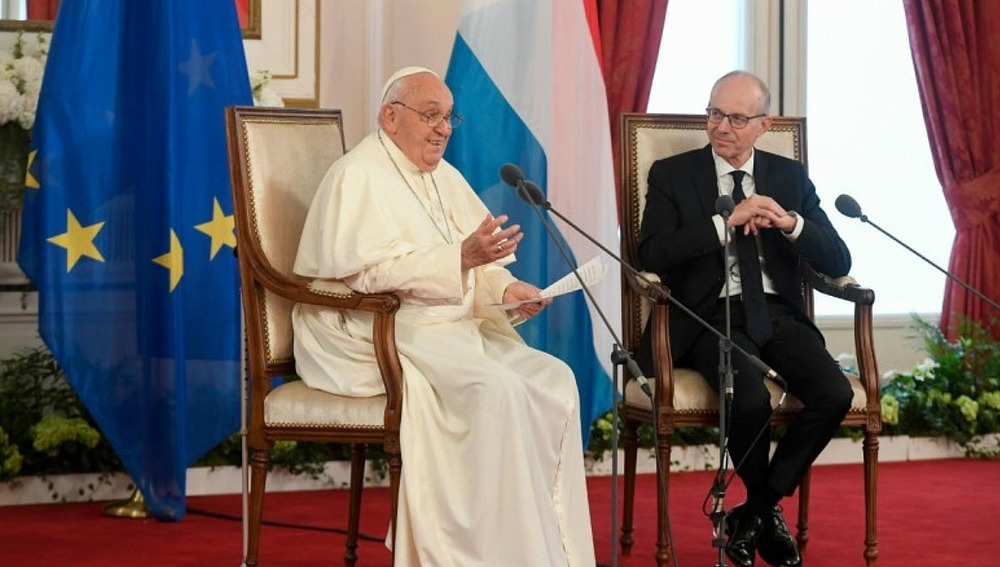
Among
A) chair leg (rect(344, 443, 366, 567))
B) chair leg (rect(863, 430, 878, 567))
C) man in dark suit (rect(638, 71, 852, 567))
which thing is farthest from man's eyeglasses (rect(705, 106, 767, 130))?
chair leg (rect(344, 443, 366, 567))

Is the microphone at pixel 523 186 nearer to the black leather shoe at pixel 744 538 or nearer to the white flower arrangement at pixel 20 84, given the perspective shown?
the black leather shoe at pixel 744 538

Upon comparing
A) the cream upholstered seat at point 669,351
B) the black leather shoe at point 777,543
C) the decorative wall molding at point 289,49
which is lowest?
the black leather shoe at point 777,543

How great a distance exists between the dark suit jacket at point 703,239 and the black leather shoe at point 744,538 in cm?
53

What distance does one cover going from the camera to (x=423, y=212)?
4.68m

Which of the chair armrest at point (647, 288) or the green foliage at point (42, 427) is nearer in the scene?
the chair armrest at point (647, 288)

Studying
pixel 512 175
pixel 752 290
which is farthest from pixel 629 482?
pixel 512 175

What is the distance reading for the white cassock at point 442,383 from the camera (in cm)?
422

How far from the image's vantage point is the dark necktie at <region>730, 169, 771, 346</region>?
4.91m

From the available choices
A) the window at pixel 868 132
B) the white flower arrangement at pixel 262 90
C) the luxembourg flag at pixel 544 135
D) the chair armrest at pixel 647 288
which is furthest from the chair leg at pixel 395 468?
the window at pixel 868 132

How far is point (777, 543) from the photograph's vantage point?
481 cm

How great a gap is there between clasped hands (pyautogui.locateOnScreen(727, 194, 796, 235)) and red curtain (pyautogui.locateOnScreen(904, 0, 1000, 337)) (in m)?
3.32

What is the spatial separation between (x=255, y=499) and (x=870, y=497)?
1.84 meters

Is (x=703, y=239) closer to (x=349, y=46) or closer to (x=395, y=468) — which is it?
(x=395, y=468)

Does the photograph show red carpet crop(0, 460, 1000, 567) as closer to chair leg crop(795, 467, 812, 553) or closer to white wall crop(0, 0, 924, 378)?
chair leg crop(795, 467, 812, 553)
